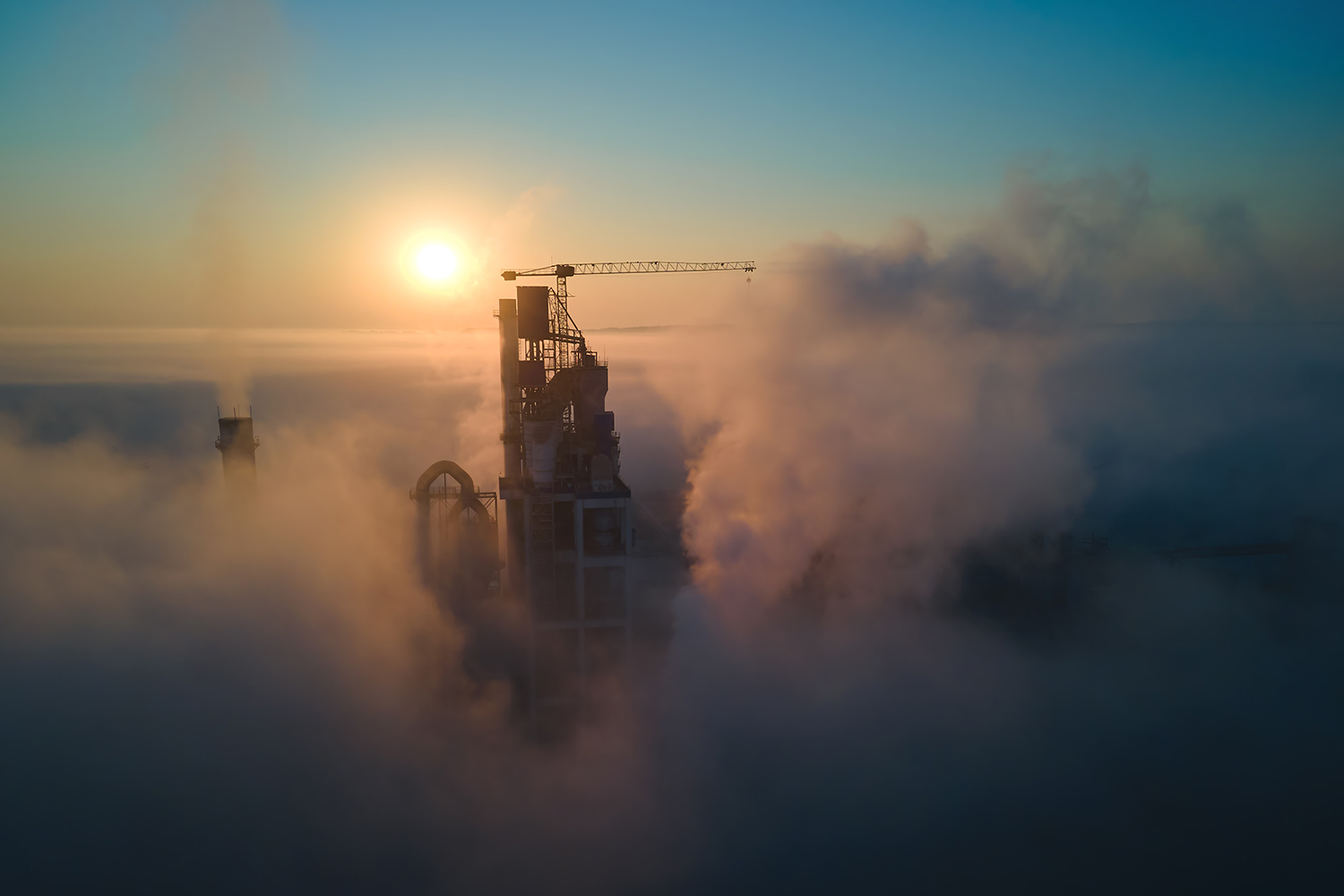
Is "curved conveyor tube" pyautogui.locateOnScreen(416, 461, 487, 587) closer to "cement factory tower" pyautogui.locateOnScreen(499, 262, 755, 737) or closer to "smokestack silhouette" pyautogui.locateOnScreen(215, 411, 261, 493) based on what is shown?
"cement factory tower" pyautogui.locateOnScreen(499, 262, 755, 737)

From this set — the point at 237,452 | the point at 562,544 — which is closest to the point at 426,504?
the point at 562,544

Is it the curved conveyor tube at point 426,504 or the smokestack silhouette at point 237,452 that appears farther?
the smokestack silhouette at point 237,452

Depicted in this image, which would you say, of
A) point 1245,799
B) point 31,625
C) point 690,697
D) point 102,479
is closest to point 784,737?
point 690,697

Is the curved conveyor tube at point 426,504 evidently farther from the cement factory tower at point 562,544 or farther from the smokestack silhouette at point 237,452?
the smokestack silhouette at point 237,452

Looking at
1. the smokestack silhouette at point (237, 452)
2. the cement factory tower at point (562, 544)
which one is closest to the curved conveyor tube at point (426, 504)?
the cement factory tower at point (562, 544)

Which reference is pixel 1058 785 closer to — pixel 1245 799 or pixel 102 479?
pixel 1245 799
